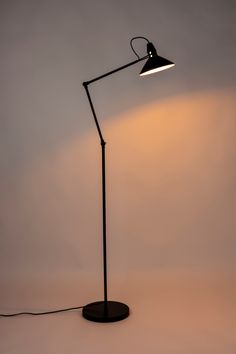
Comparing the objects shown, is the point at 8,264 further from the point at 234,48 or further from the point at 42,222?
the point at 234,48

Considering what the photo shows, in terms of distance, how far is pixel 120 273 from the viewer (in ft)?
8.05

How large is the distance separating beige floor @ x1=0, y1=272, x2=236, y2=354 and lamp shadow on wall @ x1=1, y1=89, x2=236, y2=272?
11cm

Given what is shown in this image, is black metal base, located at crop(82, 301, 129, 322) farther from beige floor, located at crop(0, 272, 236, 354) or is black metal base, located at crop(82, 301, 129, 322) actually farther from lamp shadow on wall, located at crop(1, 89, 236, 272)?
lamp shadow on wall, located at crop(1, 89, 236, 272)

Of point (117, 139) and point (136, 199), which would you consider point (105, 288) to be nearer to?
point (136, 199)

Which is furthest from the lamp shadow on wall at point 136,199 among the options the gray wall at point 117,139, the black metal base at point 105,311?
the black metal base at point 105,311

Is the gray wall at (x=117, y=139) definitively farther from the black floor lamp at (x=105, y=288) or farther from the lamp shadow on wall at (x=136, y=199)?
the black floor lamp at (x=105, y=288)

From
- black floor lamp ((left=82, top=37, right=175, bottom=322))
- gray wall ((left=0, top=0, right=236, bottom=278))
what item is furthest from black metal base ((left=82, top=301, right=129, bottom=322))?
gray wall ((left=0, top=0, right=236, bottom=278))

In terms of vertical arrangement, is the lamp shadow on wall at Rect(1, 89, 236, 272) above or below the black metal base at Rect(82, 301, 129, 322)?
above

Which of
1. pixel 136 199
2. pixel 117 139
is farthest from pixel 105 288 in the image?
pixel 117 139

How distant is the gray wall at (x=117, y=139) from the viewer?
244 centimetres

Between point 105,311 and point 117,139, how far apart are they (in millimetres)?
1015

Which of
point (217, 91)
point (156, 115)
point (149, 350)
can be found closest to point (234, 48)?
point (217, 91)

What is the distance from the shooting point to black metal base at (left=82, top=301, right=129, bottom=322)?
74.3 inches

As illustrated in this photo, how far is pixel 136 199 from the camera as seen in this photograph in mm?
2467
